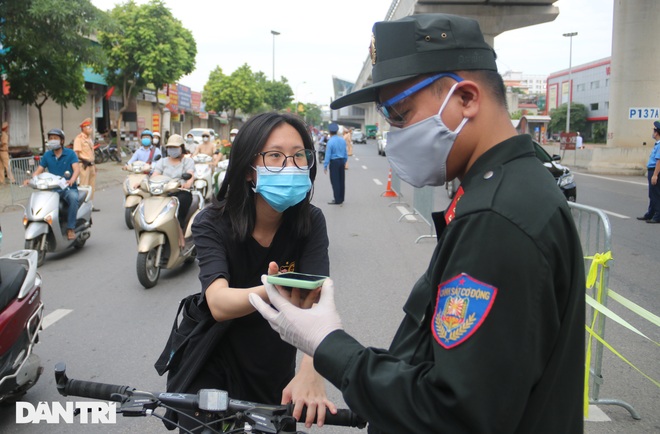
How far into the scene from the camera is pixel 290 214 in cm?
245

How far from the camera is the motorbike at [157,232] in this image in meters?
6.69

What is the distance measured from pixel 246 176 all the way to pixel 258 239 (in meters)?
0.27

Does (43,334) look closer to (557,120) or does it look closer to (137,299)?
(137,299)

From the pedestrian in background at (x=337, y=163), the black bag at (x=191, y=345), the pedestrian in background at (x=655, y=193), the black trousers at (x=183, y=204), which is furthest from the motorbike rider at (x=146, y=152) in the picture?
the black bag at (x=191, y=345)

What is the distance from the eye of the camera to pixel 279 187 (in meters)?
2.34

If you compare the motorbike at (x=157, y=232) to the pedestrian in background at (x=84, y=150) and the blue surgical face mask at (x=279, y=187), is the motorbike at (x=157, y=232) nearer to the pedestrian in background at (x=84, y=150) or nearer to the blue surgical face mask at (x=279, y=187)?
the blue surgical face mask at (x=279, y=187)

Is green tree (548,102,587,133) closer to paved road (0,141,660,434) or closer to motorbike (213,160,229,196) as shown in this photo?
paved road (0,141,660,434)

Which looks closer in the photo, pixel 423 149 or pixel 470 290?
pixel 470 290

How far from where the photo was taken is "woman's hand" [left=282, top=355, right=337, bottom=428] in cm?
172

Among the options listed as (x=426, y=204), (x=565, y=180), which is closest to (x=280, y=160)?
(x=426, y=204)

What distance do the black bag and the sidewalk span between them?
10141 millimetres

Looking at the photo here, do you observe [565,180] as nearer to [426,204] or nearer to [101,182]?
[426,204]

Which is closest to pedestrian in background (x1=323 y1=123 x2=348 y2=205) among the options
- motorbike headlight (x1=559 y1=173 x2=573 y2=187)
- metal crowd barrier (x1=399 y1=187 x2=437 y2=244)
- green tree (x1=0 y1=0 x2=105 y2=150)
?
metal crowd barrier (x1=399 y1=187 x2=437 y2=244)

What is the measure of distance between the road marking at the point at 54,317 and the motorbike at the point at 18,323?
1.77 meters
